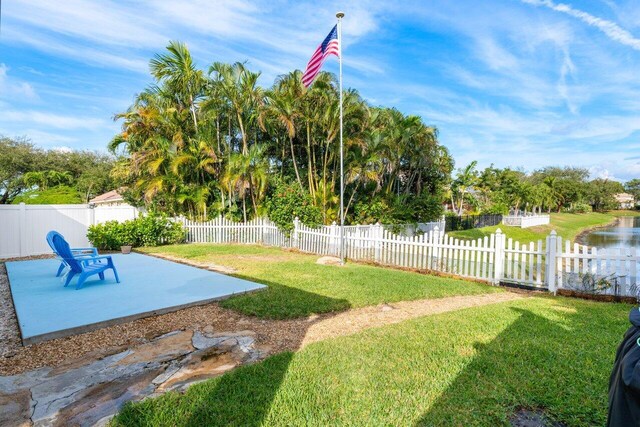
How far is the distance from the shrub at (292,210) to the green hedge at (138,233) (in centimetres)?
390

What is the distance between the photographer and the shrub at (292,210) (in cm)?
1315

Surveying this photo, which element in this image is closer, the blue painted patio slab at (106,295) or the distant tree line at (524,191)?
the blue painted patio slab at (106,295)

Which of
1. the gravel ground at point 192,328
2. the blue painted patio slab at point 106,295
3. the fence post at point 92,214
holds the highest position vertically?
the fence post at point 92,214

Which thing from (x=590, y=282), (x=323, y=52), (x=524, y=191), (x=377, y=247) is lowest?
(x=590, y=282)

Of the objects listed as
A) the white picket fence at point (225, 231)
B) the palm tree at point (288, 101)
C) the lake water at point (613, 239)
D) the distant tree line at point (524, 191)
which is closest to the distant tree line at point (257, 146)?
the palm tree at point (288, 101)

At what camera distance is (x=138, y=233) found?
41.2 feet

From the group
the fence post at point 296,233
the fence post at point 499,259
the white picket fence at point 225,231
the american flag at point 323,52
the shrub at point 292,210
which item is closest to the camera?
the fence post at point 499,259

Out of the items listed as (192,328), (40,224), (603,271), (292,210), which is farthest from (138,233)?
(603,271)

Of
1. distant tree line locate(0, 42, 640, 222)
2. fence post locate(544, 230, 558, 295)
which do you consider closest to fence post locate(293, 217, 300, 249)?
distant tree line locate(0, 42, 640, 222)

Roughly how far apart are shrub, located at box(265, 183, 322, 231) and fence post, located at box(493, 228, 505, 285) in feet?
21.7

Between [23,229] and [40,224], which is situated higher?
[40,224]

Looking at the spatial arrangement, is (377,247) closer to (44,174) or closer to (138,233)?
(138,233)

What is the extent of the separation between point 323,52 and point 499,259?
6.87 m

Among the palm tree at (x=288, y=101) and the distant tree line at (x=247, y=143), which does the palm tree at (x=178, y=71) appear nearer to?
the distant tree line at (x=247, y=143)
